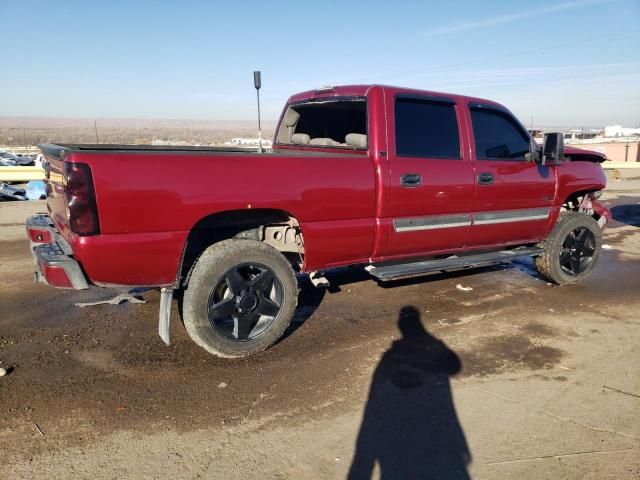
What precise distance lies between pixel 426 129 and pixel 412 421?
8.81ft

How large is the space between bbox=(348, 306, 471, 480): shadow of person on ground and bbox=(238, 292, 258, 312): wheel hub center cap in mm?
1069

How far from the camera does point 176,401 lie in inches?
127

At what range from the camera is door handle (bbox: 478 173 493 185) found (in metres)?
4.83

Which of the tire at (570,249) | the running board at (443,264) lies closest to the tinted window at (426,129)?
the running board at (443,264)

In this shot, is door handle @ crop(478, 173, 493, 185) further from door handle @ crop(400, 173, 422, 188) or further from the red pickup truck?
door handle @ crop(400, 173, 422, 188)

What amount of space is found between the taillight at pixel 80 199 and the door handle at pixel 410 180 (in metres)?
2.44

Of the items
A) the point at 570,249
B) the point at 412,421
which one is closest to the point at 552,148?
the point at 570,249

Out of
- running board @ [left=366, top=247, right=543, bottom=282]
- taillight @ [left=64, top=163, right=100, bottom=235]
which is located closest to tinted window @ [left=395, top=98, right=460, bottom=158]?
running board @ [left=366, top=247, right=543, bottom=282]

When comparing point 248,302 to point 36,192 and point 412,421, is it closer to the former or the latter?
point 412,421

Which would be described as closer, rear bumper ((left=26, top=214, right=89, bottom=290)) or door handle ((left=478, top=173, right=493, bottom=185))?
rear bumper ((left=26, top=214, right=89, bottom=290))

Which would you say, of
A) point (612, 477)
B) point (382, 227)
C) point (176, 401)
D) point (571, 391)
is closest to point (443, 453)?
point (612, 477)

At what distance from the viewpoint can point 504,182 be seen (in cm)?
504

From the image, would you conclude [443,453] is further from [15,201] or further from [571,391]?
[15,201]

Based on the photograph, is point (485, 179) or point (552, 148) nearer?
point (485, 179)
